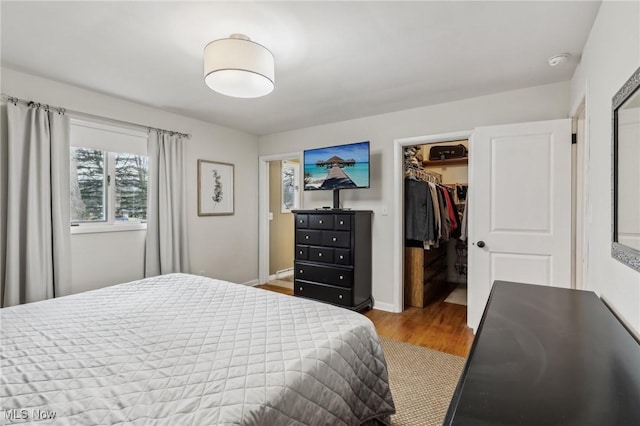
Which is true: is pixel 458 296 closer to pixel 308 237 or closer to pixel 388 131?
pixel 308 237

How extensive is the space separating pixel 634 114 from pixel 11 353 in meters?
2.56

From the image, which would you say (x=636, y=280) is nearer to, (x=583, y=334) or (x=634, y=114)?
(x=583, y=334)

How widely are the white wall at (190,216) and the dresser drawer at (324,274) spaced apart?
115cm

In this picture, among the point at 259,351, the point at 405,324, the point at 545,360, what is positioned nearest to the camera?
the point at 545,360

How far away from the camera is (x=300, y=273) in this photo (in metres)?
3.77

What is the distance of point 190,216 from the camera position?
382 centimetres

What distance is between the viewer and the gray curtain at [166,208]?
3.35 meters

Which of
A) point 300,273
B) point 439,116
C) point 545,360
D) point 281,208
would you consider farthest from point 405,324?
point 281,208

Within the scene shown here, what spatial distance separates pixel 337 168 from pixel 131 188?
89.5 inches

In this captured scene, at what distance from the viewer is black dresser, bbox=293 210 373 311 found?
3.43 metres

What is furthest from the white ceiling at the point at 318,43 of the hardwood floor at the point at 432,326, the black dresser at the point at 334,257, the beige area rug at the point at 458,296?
the beige area rug at the point at 458,296

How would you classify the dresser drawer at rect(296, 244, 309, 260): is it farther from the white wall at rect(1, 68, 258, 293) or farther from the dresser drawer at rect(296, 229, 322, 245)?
the white wall at rect(1, 68, 258, 293)

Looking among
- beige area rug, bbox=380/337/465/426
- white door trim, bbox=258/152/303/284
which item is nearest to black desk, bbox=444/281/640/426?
beige area rug, bbox=380/337/465/426

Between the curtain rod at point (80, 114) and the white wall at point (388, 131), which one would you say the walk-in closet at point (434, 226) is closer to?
the white wall at point (388, 131)
